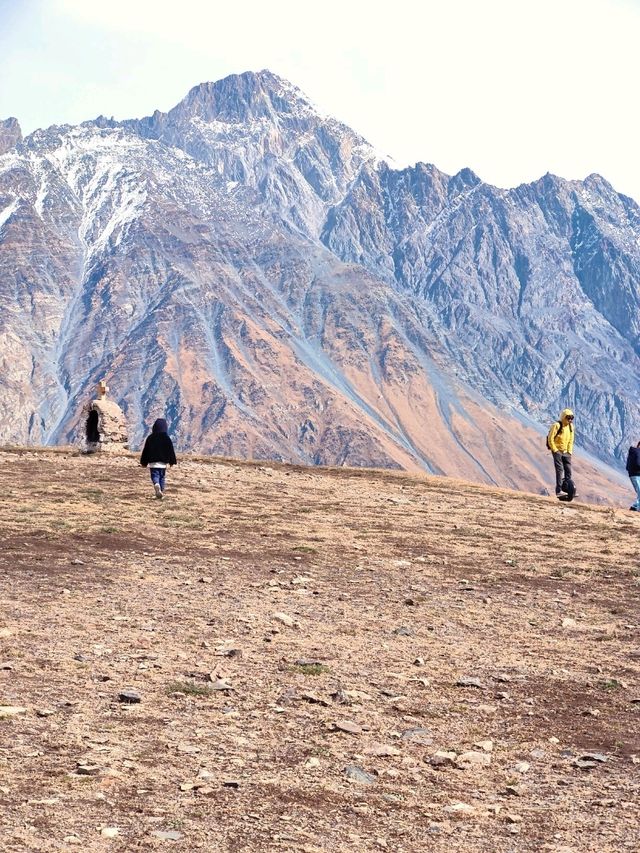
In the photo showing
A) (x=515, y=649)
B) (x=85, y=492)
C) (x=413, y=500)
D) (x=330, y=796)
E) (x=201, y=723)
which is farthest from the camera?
(x=413, y=500)

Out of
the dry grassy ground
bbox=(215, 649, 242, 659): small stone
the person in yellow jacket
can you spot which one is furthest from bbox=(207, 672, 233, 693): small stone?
the person in yellow jacket

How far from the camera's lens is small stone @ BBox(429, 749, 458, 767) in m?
10.6

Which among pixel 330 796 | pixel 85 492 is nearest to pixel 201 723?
pixel 330 796

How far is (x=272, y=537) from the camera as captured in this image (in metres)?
25.0

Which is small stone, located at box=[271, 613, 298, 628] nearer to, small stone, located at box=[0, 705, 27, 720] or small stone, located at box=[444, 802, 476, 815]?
small stone, located at box=[0, 705, 27, 720]

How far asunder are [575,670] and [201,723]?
220 inches

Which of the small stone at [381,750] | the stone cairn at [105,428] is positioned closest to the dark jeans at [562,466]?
the stone cairn at [105,428]

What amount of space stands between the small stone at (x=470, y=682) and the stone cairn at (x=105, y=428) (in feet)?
118

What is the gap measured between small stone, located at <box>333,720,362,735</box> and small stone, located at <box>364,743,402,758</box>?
0.43 m

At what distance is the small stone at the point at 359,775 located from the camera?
10031mm

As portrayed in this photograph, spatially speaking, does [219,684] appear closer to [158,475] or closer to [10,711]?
[10,711]

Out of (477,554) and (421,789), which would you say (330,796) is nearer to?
(421,789)

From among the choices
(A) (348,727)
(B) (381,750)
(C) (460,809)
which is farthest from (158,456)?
(C) (460,809)

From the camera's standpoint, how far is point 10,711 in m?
11.1
